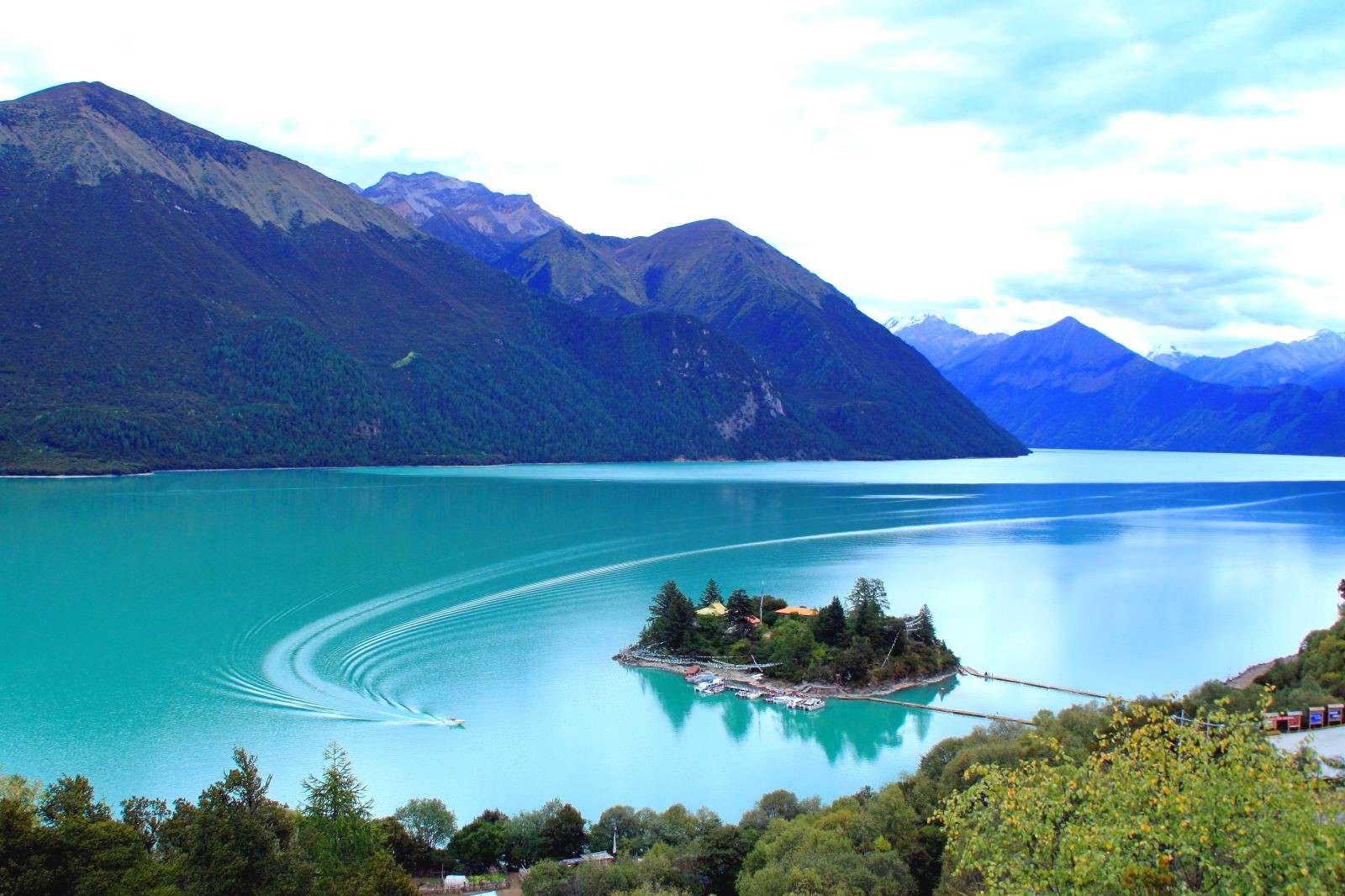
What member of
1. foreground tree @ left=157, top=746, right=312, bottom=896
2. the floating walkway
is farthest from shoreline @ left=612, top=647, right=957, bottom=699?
foreground tree @ left=157, top=746, right=312, bottom=896

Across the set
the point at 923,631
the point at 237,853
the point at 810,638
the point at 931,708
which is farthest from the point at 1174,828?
the point at 923,631

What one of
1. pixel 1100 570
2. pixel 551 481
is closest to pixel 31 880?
pixel 1100 570

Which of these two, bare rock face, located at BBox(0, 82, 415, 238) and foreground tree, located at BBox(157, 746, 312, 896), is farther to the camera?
bare rock face, located at BBox(0, 82, 415, 238)

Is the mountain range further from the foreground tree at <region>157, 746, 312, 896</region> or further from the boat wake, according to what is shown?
the foreground tree at <region>157, 746, 312, 896</region>

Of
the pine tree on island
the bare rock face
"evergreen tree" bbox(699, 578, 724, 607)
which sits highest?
the bare rock face

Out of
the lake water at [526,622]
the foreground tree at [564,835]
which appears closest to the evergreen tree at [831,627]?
the lake water at [526,622]
